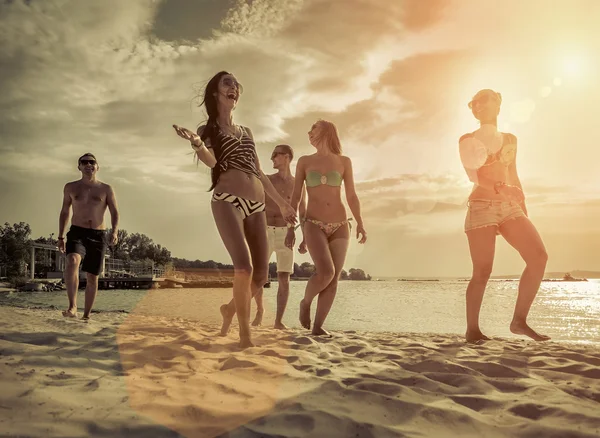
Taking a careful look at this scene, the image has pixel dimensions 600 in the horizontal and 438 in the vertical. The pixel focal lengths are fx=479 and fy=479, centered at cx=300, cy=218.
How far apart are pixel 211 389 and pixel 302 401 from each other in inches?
25.1

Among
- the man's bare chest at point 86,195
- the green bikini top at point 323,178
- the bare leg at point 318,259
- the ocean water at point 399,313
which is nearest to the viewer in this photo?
the bare leg at point 318,259

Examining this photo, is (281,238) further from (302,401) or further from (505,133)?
(302,401)

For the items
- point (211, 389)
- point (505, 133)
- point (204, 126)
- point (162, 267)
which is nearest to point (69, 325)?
point (204, 126)

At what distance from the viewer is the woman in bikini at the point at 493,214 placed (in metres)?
5.25

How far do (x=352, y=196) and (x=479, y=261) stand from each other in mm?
1804

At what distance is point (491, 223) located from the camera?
17.4 feet

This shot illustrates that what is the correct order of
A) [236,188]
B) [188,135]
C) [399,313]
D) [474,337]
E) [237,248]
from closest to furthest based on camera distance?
[188,135] < [237,248] < [236,188] < [474,337] < [399,313]

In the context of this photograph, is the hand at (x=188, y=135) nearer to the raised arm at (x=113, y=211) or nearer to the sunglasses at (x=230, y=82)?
the sunglasses at (x=230, y=82)

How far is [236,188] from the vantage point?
4.71 m

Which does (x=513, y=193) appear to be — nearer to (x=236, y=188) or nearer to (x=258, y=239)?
(x=258, y=239)

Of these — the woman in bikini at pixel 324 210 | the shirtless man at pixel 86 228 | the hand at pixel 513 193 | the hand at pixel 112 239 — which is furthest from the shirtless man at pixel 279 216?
the hand at pixel 513 193

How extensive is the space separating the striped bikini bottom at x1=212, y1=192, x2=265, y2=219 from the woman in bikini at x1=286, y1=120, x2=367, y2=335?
4.20ft

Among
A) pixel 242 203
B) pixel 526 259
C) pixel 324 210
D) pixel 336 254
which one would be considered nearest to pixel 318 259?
pixel 336 254

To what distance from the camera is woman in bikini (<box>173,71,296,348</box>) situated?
460 centimetres
